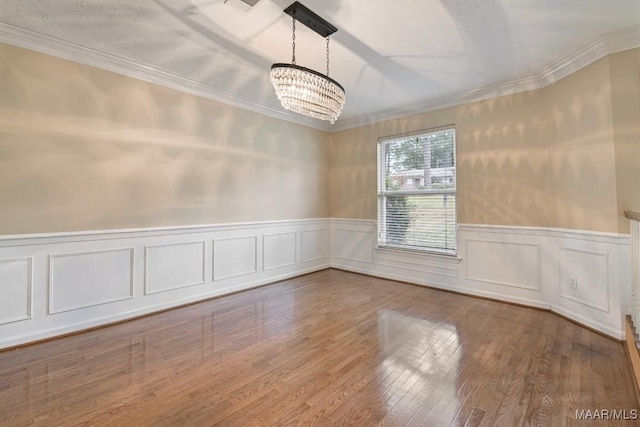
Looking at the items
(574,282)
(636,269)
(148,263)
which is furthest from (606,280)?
(148,263)

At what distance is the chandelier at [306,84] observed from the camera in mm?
2195

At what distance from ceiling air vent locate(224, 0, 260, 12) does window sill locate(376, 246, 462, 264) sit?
145 inches

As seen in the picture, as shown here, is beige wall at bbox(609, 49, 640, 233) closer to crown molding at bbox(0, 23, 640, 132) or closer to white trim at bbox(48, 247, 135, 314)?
crown molding at bbox(0, 23, 640, 132)

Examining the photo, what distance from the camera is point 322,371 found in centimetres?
216

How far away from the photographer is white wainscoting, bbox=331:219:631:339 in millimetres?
2707

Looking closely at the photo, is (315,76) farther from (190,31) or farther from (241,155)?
(241,155)

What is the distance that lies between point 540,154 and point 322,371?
3.41 meters

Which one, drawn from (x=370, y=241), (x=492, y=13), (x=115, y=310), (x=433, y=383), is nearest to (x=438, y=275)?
(x=370, y=241)

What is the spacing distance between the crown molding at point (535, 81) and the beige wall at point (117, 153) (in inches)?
69.3

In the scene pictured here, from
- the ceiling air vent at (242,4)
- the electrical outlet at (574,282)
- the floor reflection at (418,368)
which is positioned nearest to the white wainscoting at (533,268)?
the electrical outlet at (574,282)

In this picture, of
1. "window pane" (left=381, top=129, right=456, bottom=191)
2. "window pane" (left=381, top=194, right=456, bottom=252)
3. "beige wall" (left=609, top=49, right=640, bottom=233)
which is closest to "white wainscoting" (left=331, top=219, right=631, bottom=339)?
"window pane" (left=381, top=194, right=456, bottom=252)

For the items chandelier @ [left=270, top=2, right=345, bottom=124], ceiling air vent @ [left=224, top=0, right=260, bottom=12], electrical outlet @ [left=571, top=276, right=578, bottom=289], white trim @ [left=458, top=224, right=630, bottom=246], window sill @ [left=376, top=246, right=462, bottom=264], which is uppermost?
ceiling air vent @ [left=224, top=0, right=260, bottom=12]

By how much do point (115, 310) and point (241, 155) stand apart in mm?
2367

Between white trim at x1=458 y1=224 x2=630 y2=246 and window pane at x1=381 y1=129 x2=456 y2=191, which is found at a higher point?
window pane at x1=381 y1=129 x2=456 y2=191
